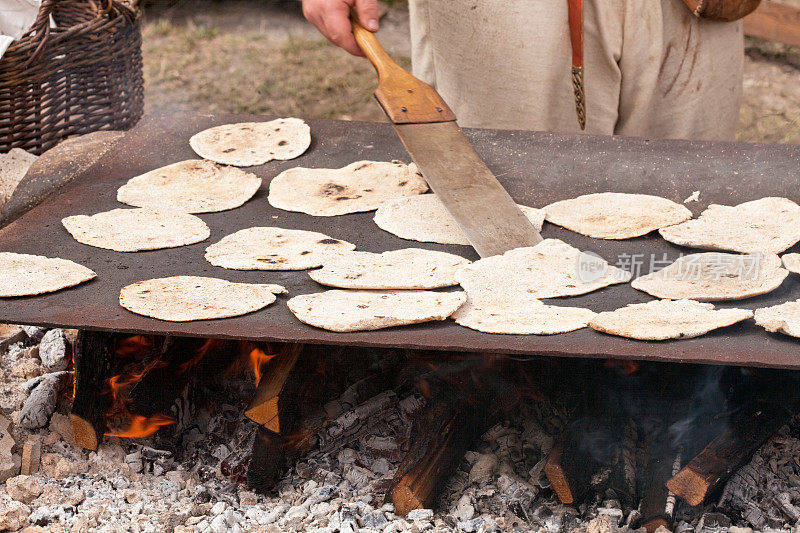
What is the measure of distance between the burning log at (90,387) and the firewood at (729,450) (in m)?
1.44

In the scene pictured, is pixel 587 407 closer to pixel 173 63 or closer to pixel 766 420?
pixel 766 420

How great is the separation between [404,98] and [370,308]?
0.88 m

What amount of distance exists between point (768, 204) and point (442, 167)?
95cm

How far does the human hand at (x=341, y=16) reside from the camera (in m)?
2.76

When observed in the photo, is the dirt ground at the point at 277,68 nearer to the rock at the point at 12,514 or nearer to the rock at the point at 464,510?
the rock at the point at 464,510

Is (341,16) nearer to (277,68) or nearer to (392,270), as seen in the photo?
(392,270)

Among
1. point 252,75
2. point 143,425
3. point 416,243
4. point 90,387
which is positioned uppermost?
point 416,243

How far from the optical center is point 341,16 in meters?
2.77

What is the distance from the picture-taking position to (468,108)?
3369 mm

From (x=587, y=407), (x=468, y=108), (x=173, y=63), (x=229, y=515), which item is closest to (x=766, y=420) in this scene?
(x=587, y=407)

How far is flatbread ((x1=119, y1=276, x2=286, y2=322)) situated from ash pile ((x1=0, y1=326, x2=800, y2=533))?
0.24m

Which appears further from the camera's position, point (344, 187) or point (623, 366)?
point (344, 187)

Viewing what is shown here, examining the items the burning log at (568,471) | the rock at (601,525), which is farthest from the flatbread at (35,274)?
the rock at (601,525)

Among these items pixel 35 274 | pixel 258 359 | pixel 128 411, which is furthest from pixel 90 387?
pixel 258 359
